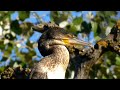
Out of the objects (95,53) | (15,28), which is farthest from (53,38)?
(15,28)

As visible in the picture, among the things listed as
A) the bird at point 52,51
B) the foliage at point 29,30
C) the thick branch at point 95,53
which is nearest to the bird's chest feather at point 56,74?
the bird at point 52,51

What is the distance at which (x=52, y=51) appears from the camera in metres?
4.11

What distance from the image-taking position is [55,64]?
3.81 metres

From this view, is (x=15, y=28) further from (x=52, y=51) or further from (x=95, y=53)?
(x=95, y=53)

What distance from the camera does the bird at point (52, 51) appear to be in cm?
363

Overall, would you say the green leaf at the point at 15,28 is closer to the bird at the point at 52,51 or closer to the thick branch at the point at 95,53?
the bird at the point at 52,51

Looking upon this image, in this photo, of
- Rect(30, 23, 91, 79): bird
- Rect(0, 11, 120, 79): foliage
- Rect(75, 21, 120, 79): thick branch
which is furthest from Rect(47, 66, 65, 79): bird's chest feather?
Rect(0, 11, 120, 79): foliage

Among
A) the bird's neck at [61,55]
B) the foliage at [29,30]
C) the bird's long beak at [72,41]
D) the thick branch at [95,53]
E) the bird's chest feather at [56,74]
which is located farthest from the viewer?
the foliage at [29,30]

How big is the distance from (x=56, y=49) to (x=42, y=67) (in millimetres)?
442

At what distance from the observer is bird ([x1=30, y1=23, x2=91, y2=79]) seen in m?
3.63

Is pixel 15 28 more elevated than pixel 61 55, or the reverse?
pixel 15 28

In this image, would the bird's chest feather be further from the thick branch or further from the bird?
the thick branch
